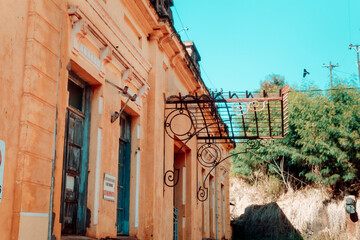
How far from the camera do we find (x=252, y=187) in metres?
26.4

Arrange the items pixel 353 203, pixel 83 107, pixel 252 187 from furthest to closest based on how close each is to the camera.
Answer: pixel 252 187 → pixel 353 203 → pixel 83 107

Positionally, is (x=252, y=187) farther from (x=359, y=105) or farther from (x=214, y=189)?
(x=214, y=189)

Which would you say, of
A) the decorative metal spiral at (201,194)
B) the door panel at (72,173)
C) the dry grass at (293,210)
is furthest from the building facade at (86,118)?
the dry grass at (293,210)

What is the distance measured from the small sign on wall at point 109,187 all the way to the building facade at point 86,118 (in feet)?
0.04

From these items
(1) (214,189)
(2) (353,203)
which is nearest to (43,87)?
(1) (214,189)

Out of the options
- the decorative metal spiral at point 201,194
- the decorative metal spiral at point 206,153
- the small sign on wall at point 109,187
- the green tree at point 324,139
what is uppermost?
the green tree at point 324,139

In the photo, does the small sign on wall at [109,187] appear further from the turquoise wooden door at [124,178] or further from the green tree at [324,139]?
the green tree at [324,139]

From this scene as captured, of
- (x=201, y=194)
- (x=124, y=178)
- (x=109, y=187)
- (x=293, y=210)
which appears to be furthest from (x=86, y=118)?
(x=293, y=210)

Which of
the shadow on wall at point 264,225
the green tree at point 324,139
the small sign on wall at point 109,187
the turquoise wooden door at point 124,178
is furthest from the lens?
the green tree at point 324,139

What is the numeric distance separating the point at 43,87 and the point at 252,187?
891 inches

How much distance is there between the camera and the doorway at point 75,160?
5.74m

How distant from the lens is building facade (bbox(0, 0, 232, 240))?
14.3 ft

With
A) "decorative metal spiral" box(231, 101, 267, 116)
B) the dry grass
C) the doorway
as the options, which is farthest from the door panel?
the dry grass

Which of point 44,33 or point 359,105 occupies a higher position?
point 359,105
